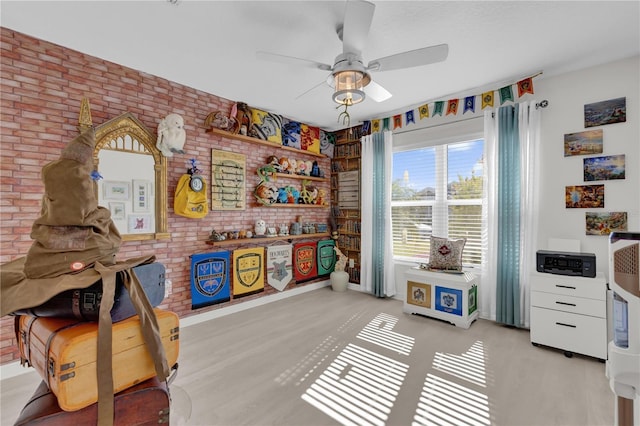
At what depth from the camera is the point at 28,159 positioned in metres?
2.30

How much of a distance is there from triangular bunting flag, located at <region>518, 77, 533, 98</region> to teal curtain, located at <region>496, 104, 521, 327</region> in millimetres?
144

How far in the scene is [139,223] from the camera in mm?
2832

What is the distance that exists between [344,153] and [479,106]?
2.19 metres

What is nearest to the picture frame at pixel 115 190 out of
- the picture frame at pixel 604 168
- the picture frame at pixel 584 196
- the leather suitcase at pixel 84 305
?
the leather suitcase at pixel 84 305

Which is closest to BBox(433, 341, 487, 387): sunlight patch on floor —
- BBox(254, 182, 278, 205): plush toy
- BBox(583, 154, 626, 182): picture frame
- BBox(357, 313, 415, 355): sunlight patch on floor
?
BBox(357, 313, 415, 355): sunlight patch on floor

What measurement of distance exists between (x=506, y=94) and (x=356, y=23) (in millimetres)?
2411

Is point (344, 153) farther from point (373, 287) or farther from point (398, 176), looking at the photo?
point (373, 287)

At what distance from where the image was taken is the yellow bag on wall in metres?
3.08

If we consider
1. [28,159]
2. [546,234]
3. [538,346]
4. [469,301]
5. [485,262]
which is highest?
[28,159]

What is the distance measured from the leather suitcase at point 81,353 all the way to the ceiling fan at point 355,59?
76.8 inches

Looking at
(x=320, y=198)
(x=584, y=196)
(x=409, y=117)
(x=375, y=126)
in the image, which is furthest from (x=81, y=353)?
(x=375, y=126)

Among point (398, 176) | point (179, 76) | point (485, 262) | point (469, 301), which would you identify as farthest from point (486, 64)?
point (179, 76)

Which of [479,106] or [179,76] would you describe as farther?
[479,106]

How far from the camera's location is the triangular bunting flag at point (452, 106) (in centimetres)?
364
